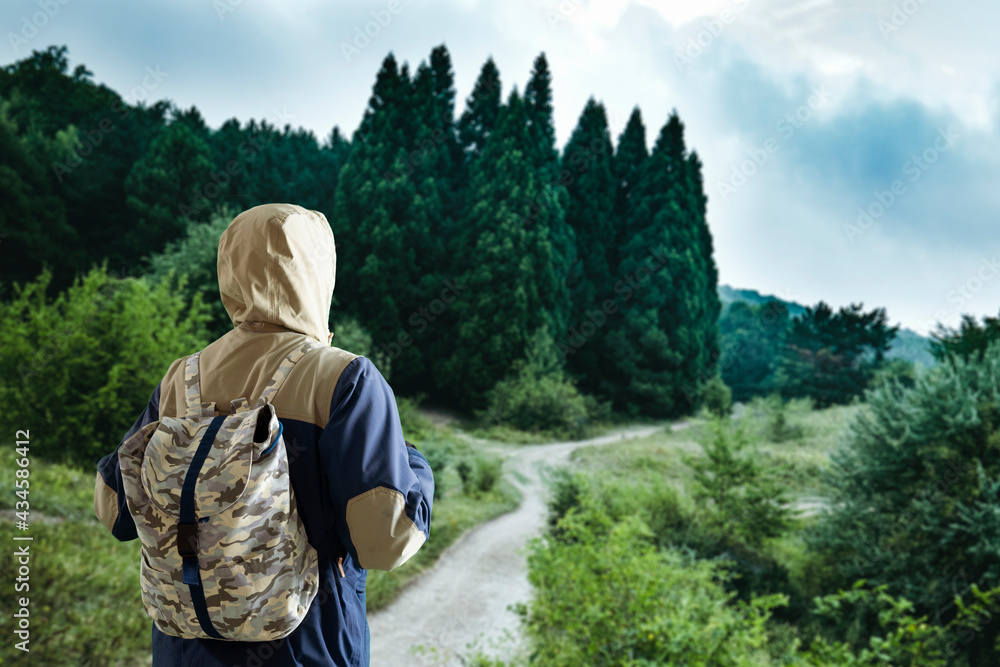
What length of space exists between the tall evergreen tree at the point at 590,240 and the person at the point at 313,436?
1591 centimetres

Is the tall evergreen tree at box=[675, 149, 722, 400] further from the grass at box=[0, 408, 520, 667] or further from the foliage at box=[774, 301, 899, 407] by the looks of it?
the grass at box=[0, 408, 520, 667]

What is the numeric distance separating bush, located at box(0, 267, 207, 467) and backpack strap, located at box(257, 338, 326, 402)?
4793mm

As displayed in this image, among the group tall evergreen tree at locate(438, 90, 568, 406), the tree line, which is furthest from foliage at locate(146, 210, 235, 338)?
tall evergreen tree at locate(438, 90, 568, 406)

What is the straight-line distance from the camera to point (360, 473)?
0.84 m

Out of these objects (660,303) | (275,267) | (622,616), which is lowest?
(622,616)

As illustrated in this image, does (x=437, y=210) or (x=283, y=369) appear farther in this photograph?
(x=437, y=210)

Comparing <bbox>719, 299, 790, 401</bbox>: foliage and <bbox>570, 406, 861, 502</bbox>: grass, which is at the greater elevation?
<bbox>719, 299, 790, 401</bbox>: foliage

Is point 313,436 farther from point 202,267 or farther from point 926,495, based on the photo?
point 202,267

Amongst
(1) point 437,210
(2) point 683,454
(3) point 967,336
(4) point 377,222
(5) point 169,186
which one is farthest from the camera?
(1) point 437,210

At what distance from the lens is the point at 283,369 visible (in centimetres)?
91

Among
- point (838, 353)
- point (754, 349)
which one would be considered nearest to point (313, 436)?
point (838, 353)

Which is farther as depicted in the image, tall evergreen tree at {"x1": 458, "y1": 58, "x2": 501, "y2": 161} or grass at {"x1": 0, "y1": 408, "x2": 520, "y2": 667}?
tall evergreen tree at {"x1": 458, "y1": 58, "x2": 501, "y2": 161}

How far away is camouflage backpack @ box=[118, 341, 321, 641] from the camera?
81 cm

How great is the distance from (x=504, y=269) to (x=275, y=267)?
1405 centimetres
